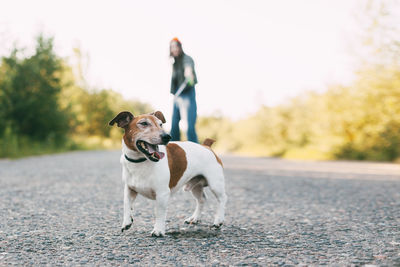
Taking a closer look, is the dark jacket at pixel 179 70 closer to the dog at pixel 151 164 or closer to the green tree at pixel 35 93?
the dog at pixel 151 164

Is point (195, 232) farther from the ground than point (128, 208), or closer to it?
closer to it

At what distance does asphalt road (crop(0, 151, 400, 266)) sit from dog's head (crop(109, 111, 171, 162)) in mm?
720

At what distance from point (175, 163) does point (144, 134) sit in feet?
1.52

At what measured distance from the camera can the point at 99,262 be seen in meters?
2.43

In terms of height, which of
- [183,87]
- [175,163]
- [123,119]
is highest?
[183,87]

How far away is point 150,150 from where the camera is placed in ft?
10.0

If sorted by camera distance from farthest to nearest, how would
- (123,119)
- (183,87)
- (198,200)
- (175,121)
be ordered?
(175,121) → (183,87) → (198,200) → (123,119)

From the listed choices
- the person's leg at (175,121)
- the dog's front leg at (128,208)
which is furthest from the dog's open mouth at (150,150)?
the person's leg at (175,121)

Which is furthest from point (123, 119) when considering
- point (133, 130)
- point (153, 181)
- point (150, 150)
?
point (153, 181)

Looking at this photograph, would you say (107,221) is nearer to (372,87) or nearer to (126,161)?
(126,161)

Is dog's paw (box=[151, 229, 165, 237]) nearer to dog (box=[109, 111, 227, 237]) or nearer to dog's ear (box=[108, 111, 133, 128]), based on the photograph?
dog (box=[109, 111, 227, 237])

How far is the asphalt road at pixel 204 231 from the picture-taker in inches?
100

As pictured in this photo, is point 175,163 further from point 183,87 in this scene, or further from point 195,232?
point 183,87

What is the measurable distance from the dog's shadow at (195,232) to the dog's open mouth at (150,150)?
690mm
